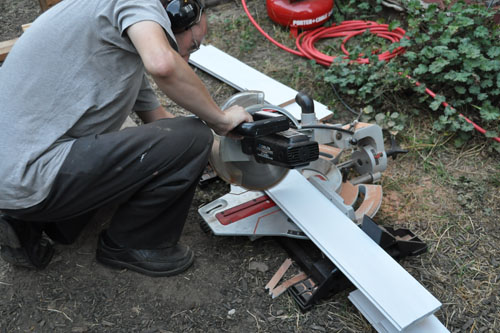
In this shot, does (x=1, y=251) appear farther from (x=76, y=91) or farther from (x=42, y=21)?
(x=42, y=21)

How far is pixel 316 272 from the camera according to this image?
223cm

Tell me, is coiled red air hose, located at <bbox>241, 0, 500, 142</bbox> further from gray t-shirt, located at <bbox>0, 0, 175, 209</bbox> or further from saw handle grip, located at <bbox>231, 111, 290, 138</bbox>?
gray t-shirt, located at <bbox>0, 0, 175, 209</bbox>

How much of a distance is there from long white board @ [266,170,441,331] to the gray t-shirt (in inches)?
42.5

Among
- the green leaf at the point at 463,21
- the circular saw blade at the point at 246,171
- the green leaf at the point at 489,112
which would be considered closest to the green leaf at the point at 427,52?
the green leaf at the point at 463,21

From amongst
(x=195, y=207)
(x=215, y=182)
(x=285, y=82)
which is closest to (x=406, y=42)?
(x=285, y=82)

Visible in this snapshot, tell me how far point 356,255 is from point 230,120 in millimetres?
846

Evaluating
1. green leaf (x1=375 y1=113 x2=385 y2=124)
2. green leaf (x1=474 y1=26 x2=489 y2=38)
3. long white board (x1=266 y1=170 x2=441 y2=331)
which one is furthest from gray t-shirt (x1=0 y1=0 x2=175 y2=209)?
green leaf (x1=474 y1=26 x2=489 y2=38)

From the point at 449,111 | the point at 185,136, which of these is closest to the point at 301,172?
the point at 185,136

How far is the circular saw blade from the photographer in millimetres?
2309

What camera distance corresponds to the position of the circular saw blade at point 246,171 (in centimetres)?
231

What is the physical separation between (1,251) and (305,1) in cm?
335

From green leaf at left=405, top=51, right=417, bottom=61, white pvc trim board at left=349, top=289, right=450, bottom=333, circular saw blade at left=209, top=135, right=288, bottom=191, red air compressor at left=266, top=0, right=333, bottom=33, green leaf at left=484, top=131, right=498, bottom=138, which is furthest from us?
red air compressor at left=266, top=0, right=333, bottom=33

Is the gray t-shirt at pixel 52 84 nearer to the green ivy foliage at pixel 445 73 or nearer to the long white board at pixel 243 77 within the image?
the long white board at pixel 243 77

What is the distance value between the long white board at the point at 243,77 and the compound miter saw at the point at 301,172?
2.75 feet
